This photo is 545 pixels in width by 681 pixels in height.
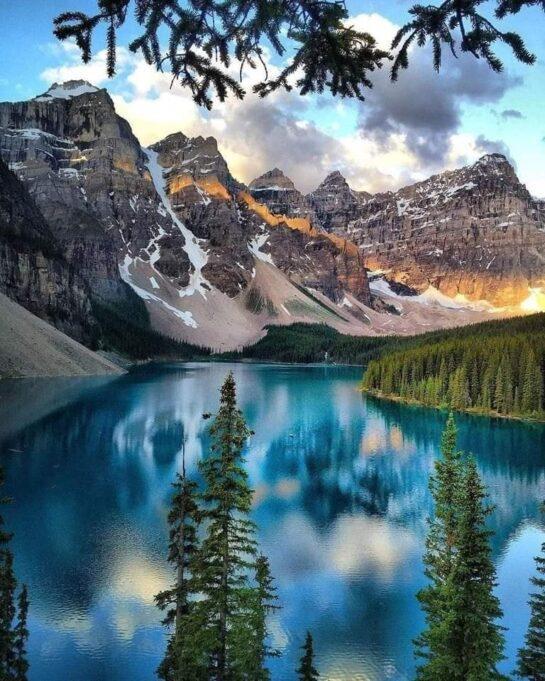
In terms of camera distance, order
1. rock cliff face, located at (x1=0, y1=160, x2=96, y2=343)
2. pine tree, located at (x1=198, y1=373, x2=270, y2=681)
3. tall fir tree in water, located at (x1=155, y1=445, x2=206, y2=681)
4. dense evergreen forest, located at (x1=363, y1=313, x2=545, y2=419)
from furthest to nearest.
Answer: rock cliff face, located at (x1=0, y1=160, x2=96, y2=343), dense evergreen forest, located at (x1=363, y1=313, x2=545, y2=419), pine tree, located at (x1=198, y1=373, x2=270, y2=681), tall fir tree in water, located at (x1=155, y1=445, x2=206, y2=681)

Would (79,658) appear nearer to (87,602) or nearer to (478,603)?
(87,602)

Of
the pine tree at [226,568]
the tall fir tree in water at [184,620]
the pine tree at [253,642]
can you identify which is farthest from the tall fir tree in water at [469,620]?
the tall fir tree in water at [184,620]

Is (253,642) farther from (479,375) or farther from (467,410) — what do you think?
(479,375)

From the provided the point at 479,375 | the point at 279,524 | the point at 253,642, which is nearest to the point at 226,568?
the point at 253,642

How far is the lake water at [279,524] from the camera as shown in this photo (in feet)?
63.1

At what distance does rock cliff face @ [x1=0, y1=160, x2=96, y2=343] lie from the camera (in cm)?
12812

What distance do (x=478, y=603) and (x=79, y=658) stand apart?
13.0m

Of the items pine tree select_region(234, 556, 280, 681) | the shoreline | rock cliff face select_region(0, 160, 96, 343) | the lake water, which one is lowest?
the lake water

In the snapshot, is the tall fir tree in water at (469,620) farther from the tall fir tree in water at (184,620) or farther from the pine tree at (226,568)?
the tall fir tree in water at (184,620)

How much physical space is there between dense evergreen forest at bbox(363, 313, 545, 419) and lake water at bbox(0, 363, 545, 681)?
9482 millimetres

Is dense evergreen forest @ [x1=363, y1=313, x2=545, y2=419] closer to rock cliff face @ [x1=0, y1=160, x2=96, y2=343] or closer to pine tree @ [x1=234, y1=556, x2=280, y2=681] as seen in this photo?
pine tree @ [x1=234, y1=556, x2=280, y2=681]

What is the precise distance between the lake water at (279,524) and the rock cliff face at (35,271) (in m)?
66.1

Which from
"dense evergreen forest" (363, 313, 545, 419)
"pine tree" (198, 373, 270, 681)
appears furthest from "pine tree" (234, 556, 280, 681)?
"dense evergreen forest" (363, 313, 545, 419)

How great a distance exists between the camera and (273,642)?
19453 mm
